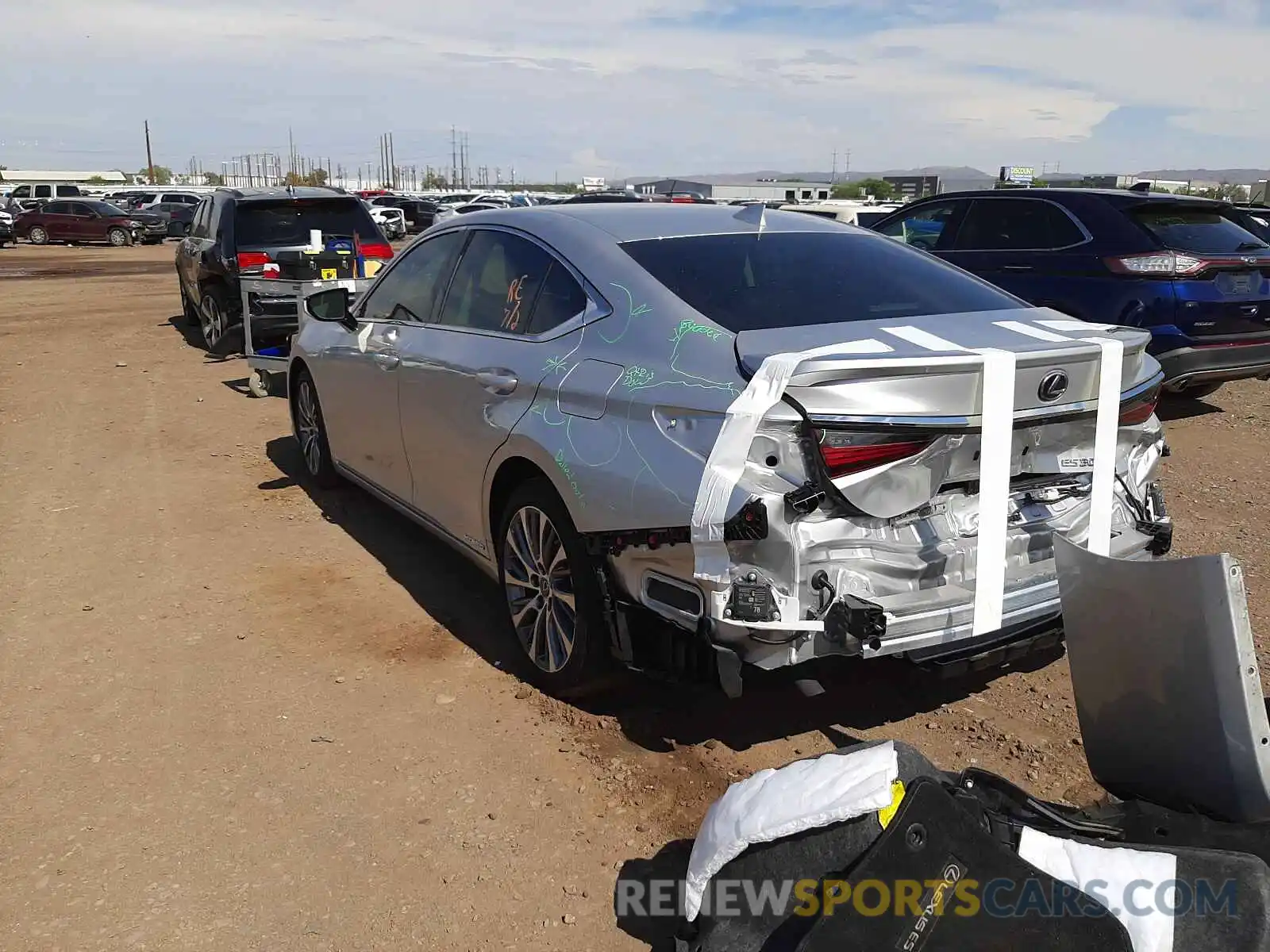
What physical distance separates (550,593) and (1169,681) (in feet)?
6.56

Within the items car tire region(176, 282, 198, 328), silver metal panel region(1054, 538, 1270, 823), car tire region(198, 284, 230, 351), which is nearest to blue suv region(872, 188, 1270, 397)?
silver metal panel region(1054, 538, 1270, 823)

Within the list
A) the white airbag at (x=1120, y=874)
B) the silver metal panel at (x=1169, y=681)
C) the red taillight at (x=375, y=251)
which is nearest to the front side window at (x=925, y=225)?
the red taillight at (x=375, y=251)

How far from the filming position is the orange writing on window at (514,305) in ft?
13.2

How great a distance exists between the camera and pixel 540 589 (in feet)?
12.5

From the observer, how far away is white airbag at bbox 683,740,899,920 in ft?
7.36

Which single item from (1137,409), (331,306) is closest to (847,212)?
(331,306)

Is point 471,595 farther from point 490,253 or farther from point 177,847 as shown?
point 177,847

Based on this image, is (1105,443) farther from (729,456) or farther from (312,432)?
(312,432)

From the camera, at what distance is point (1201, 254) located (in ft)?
24.6

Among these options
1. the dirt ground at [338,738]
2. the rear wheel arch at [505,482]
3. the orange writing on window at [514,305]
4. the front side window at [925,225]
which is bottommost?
the dirt ground at [338,738]

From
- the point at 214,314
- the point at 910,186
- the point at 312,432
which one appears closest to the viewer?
the point at 312,432

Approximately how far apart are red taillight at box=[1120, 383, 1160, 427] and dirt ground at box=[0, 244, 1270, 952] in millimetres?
1108

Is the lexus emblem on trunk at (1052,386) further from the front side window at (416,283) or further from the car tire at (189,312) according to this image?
the car tire at (189,312)

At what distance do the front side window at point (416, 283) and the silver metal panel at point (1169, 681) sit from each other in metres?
3.03
